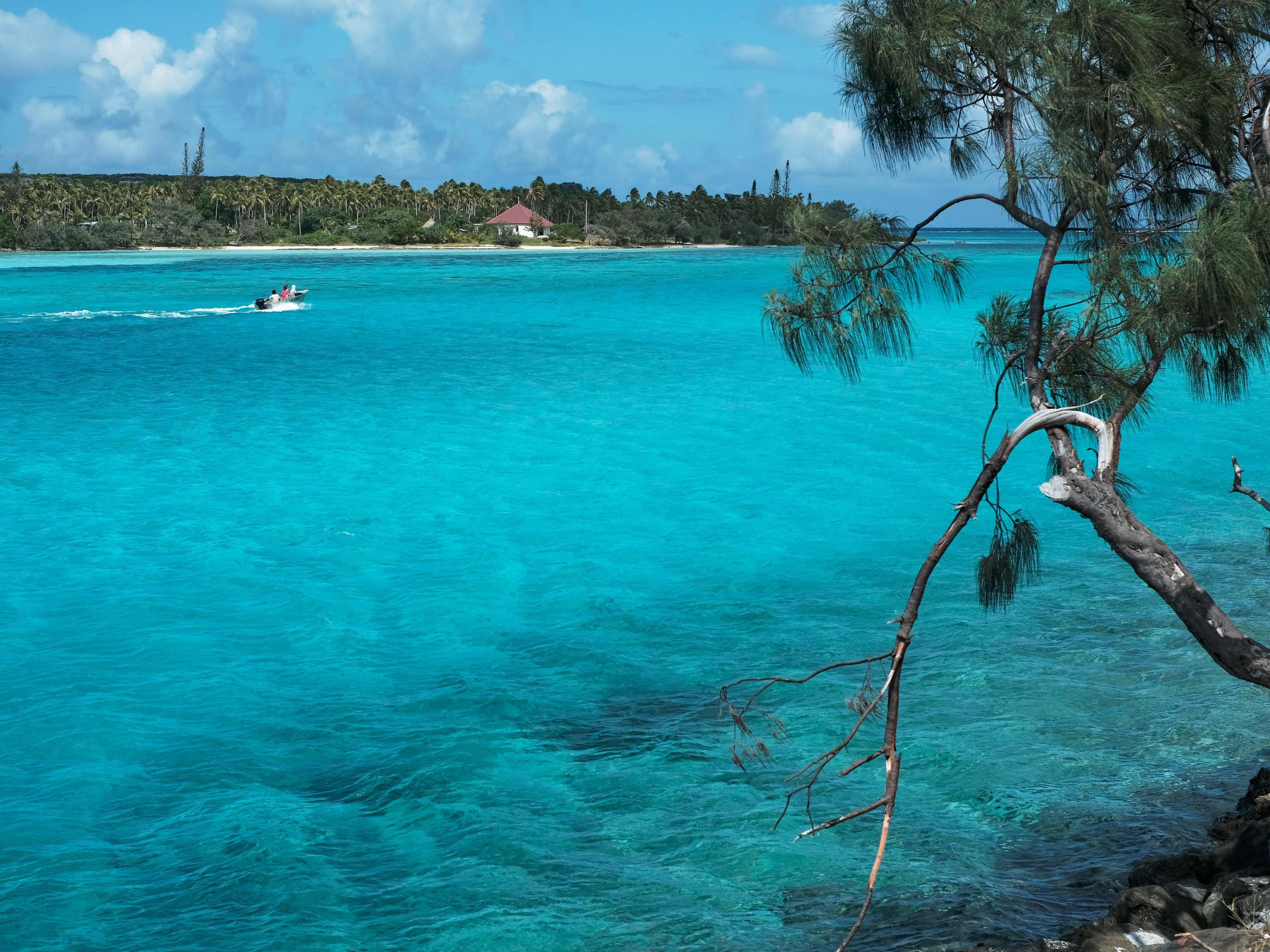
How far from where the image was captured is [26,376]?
2800 centimetres

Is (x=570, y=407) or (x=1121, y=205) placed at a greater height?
(x=1121, y=205)

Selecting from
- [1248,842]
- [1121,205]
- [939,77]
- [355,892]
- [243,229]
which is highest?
[243,229]

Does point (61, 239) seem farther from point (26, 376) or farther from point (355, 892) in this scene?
point (355, 892)

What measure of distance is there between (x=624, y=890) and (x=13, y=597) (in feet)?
29.6

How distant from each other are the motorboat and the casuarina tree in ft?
134

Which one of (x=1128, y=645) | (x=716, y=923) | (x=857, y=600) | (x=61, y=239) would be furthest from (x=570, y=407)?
(x=61, y=239)

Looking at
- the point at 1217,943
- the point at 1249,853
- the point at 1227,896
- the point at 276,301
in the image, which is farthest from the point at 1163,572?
the point at 276,301

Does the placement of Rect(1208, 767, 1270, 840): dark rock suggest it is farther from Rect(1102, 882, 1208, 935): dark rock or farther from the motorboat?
the motorboat

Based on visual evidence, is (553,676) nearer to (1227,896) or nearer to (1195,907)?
(1195,907)

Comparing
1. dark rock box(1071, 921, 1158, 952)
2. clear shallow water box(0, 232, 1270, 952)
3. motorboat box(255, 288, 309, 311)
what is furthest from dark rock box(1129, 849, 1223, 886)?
motorboat box(255, 288, 309, 311)

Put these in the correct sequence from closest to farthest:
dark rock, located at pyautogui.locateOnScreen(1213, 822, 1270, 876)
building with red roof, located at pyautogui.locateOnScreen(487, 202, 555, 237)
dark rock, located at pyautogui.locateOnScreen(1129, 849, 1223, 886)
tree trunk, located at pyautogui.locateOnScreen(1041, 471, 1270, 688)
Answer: tree trunk, located at pyautogui.locateOnScreen(1041, 471, 1270, 688) → dark rock, located at pyautogui.locateOnScreen(1213, 822, 1270, 876) → dark rock, located at pyautogui.locateOnScreen(1129, 849, 1223, 886) → building with red roof, located at pyautogui.locateOnScreen(487, 202, 555, 237)

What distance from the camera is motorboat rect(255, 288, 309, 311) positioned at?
143 feet

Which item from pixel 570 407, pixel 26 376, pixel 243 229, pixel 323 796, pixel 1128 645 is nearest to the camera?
pixel 323 796

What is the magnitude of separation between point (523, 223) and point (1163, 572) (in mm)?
114786
